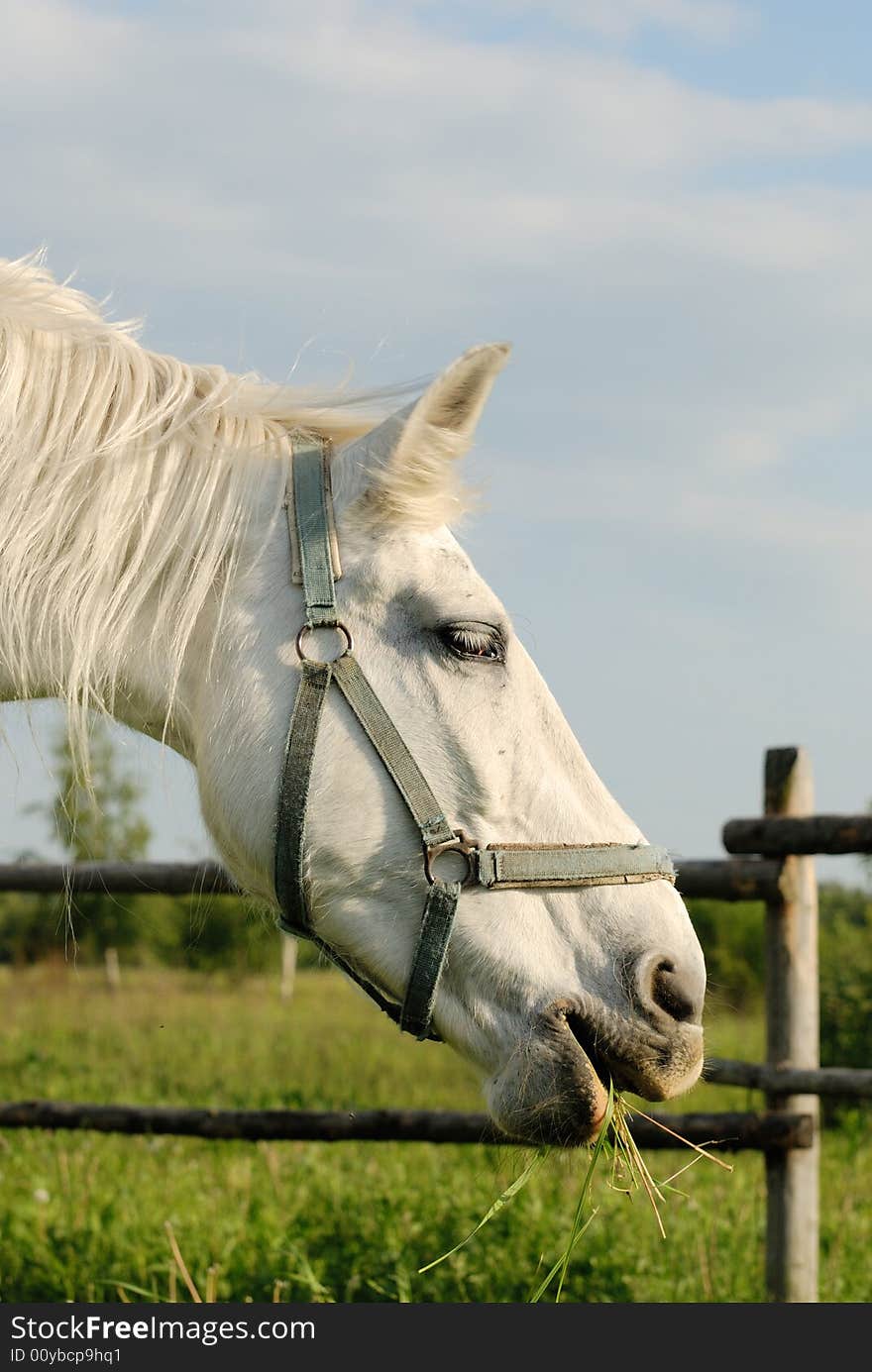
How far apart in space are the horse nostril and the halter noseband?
152 mm

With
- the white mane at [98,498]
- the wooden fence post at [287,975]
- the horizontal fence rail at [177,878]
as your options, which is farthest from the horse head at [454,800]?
the wooden fence post at [287,975]

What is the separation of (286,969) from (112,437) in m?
19.2

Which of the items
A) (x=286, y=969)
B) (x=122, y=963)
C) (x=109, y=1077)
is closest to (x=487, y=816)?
(x=109, y=1077)

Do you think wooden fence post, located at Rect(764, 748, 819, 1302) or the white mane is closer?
the white mane

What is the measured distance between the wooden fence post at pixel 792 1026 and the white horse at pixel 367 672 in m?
2.38

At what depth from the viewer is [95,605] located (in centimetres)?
223

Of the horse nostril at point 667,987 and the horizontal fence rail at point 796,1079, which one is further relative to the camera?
the horizontal fence rail at point 796,1079

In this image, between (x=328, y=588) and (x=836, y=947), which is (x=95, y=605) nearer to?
(x=328, y=588)

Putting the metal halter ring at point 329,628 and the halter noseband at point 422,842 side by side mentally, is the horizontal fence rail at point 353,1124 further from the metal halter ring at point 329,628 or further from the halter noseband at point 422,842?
the metal halter ring at point 329,628

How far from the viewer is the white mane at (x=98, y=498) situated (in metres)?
2.23

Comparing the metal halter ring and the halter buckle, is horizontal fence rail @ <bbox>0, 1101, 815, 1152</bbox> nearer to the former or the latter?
the halter buckle

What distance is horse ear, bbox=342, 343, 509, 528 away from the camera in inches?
85.7

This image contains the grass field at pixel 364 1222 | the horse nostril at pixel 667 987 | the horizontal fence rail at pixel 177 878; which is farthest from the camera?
the horizontal fence rail at pixel 177 878

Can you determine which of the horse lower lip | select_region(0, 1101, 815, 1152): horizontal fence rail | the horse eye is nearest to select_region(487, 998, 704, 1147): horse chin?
the horse lower lip
